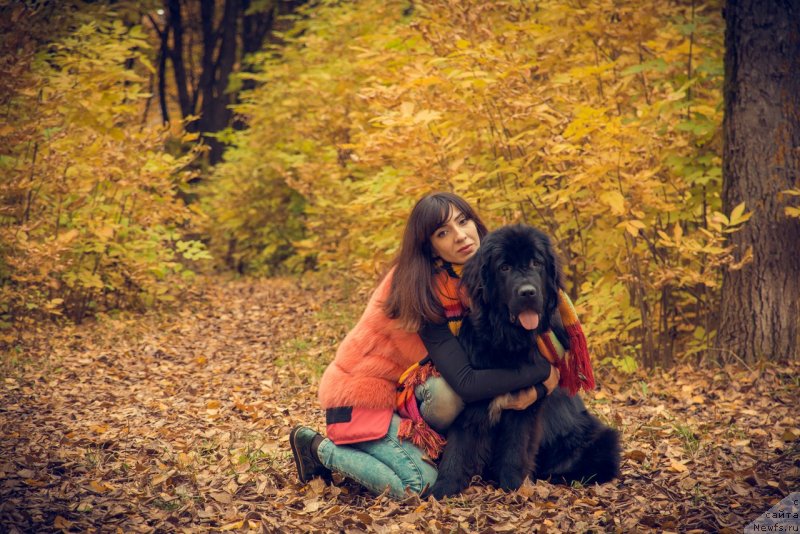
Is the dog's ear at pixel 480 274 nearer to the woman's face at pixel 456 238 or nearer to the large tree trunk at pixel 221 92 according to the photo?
the woman's face at pixel 456 238

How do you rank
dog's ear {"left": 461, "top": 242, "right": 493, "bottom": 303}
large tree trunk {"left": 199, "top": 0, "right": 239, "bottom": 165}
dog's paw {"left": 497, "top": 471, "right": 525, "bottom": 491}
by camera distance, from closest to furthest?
dog's ear {"left": 461, "top": 242, "right": 493, "bottom": 303} → dog's paw {"left": 497, "top": 471, "right": 525, "bottom": 491} → large tree trunk {"left": 199, "top": 0, "right": 239, "bottom": 165}

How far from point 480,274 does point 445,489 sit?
96 centimetres

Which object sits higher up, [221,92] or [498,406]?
[498,406]

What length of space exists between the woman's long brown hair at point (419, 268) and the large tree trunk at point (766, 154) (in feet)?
8.00

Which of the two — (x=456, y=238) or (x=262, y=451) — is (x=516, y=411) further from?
(x=262, y=451)

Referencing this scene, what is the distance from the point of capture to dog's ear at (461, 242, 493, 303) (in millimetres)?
3012

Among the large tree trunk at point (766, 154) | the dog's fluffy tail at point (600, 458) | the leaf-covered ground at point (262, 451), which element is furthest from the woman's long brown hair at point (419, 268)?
the large tree trunk at point (766, 154)

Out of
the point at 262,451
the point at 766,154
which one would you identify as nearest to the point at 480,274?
the point at 262,451

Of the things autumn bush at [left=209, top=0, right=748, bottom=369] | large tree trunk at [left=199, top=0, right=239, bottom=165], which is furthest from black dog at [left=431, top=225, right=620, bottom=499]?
large tree trunk at [left=199, top=0, right=239, bottom=165]

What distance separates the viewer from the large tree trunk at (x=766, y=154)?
474cm

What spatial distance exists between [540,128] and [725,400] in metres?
2.20

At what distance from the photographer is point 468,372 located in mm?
3070

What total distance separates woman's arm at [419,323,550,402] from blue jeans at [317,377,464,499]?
3.9 inches

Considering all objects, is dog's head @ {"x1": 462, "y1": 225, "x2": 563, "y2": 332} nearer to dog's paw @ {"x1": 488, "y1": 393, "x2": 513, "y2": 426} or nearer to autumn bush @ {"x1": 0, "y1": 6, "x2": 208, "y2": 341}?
dog's paw @ {"x1": 488, "y1": 393, "x2": 513, "y2": 426}
